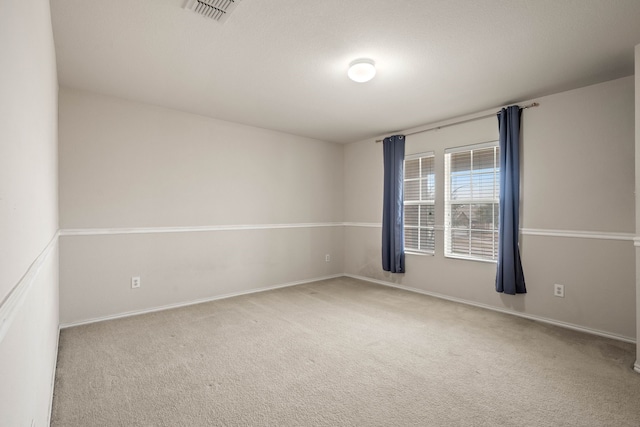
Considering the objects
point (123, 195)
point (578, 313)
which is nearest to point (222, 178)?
point (123, 195)

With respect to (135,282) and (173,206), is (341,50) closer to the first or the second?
(173,206)

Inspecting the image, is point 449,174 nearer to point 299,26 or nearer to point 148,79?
point 299,26

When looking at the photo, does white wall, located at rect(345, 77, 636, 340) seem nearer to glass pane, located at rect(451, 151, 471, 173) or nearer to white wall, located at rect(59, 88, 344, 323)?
glass pane, located at rect(451, 151, 471, 173)

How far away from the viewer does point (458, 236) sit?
4.22 metres

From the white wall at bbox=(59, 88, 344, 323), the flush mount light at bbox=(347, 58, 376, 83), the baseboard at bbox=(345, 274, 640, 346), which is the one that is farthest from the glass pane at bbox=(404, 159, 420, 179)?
the flush mount light at bbox=(347, 58, 376, 83)

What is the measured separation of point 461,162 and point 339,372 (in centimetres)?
314

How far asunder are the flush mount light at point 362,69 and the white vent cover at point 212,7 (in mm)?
1083

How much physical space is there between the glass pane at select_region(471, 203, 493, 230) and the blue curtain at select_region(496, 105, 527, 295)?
30cm

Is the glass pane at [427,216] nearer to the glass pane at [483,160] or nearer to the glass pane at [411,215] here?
the glass pane at [411,215]

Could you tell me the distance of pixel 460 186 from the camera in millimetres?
4195

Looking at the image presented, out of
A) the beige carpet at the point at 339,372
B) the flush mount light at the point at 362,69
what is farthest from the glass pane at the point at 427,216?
the flush mount light at the point at 362,69

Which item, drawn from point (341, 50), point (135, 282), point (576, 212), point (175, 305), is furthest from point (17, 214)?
point (576, 212)

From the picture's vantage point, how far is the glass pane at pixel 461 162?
411 centimetres

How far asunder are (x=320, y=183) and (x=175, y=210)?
8.05 feet
